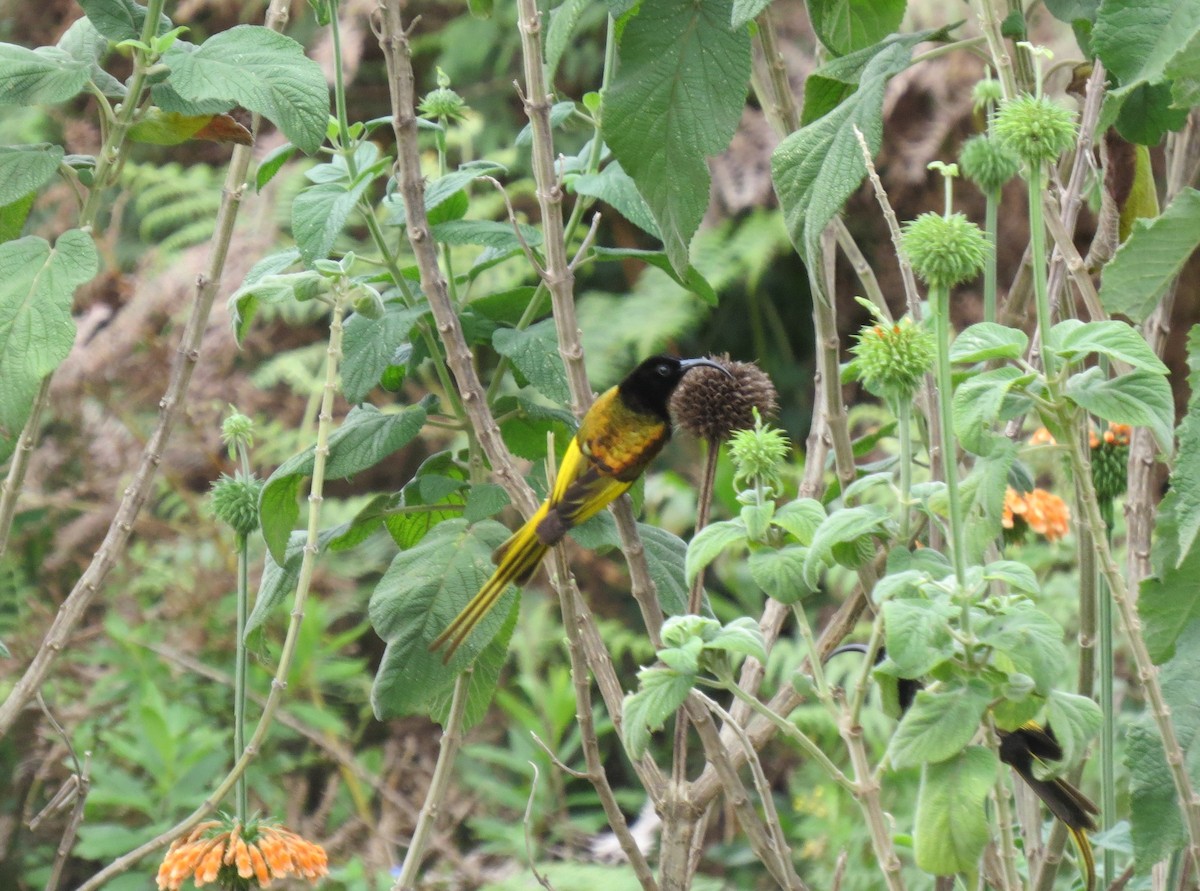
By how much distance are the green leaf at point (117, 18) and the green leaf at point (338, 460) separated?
0.30 m

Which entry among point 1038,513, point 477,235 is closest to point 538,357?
point 477,235

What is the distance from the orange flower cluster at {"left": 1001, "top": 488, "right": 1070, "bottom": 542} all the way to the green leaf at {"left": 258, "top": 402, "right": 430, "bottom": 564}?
0.52 metres

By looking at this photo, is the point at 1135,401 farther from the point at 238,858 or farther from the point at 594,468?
the point at 238,858

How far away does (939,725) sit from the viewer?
0.56 metres

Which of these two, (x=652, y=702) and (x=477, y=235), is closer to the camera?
(x=652, y=702)

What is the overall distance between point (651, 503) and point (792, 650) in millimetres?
482

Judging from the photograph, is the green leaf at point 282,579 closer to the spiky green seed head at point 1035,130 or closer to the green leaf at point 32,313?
the green leaf at point 32,313

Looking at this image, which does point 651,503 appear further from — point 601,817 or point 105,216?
point 105,216

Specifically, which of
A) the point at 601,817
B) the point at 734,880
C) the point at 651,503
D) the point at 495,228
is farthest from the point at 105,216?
the point at 495,228

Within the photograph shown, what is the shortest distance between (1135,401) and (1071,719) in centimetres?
15

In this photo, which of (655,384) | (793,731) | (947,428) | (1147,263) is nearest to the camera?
(947,428)

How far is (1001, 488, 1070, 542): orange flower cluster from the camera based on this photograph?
113 cm

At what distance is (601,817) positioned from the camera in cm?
260

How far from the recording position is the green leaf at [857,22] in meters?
0.90
